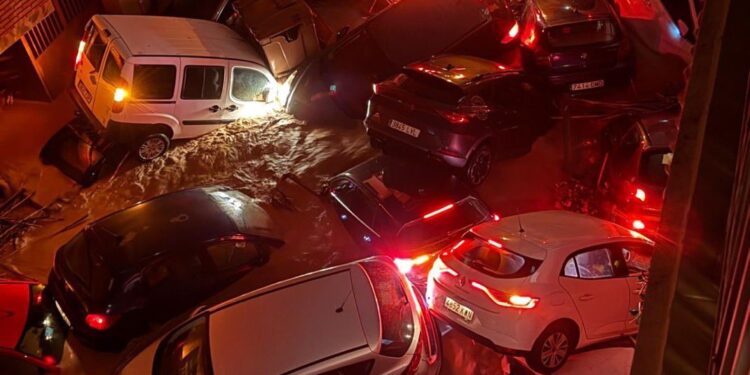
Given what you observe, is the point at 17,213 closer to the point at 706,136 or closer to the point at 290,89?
the point at 290,89

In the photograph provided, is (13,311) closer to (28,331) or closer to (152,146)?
(28,331)

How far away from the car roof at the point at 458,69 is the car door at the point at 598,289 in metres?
3.10

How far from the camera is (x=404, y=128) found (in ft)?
29.3

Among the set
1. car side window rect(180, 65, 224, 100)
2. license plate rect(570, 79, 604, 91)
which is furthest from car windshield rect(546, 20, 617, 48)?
car side window rect(180, 65, 224, 100)

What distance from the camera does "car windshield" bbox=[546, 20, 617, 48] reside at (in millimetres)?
10492

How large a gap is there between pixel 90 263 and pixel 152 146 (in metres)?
3.64

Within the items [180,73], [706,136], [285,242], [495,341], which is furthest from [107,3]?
[706,136]

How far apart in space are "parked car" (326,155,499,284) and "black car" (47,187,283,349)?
1175 millimetres

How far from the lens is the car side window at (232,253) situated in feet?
24.6

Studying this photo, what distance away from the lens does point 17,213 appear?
9.24 metres

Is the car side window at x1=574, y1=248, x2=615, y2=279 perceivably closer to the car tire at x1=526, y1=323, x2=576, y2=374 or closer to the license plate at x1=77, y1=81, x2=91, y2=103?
the car tire at x1=526, y1=323, x2=576, y2=374

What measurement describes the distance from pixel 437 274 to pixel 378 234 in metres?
1.10

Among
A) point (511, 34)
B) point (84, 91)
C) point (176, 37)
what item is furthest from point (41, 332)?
point (511, 34)

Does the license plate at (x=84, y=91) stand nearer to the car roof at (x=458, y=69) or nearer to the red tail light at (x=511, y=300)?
the car roof at (x=458, y=69)
